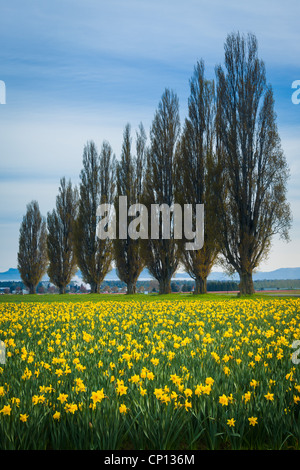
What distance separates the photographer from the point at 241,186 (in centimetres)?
2639

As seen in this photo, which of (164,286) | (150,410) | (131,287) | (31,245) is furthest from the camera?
(31,245)

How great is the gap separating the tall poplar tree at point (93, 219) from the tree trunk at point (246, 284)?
15499 millimetres

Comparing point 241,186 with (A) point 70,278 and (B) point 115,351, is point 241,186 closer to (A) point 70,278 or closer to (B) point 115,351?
(B) point 115,351

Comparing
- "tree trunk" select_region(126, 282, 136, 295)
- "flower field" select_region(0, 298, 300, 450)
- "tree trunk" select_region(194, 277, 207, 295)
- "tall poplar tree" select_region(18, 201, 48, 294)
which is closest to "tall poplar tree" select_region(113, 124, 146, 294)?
"tree trunk" select_region(126, 282, 136, 295)

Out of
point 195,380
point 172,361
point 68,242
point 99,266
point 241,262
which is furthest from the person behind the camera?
point 68,242

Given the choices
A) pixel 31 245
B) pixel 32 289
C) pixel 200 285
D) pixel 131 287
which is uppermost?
pixel 31 245

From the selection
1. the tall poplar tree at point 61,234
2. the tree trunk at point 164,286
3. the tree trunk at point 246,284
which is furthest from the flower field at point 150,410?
the tall poplar tree at point 61,234

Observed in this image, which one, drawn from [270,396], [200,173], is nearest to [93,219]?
[200,173]

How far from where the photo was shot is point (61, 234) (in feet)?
150

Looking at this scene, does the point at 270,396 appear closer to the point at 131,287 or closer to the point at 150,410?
the point at 150,410

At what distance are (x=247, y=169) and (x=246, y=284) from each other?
23.1 feet
